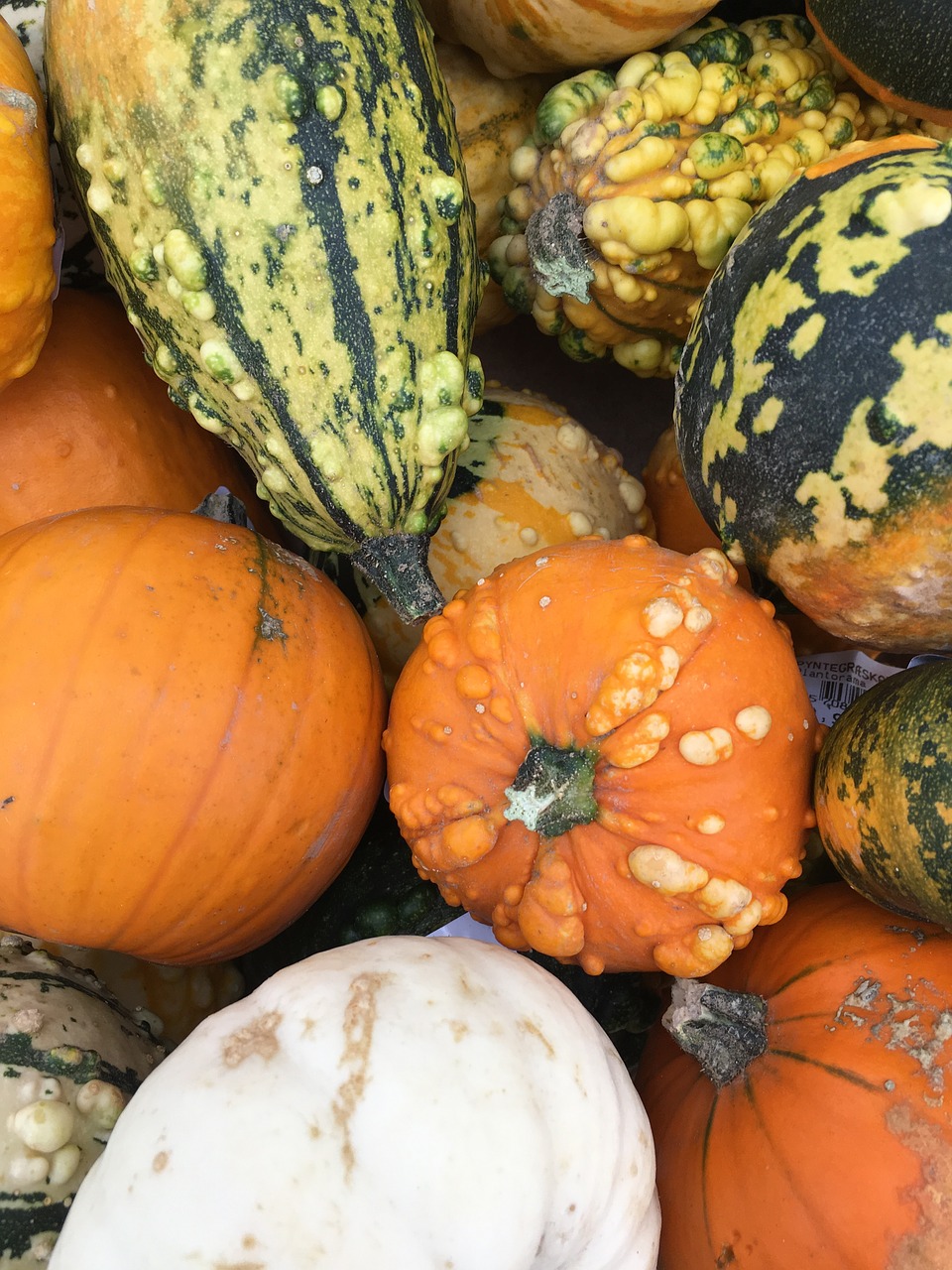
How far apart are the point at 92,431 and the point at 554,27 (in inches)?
28.8

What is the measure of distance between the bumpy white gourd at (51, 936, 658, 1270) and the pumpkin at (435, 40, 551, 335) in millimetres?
895

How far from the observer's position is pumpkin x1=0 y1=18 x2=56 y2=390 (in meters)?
0.97

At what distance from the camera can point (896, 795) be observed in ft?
2.97

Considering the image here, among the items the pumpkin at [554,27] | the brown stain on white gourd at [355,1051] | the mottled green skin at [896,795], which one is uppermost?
the pumpkin at [554,27]

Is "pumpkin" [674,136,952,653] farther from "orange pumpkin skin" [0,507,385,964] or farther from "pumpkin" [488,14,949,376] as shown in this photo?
"orange pumpkin skin" [0,507,385,964]

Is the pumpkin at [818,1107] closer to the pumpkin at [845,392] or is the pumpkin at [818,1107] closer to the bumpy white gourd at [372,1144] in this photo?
the bumpy white gourd at [372,1144]

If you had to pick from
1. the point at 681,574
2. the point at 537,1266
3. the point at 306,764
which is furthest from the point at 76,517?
the point at 537,1266

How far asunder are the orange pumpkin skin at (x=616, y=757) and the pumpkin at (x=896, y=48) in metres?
0.56

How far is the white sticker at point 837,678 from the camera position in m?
1.28

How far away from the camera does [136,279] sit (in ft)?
3.25

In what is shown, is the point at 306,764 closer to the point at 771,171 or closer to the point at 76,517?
the point at 76,517

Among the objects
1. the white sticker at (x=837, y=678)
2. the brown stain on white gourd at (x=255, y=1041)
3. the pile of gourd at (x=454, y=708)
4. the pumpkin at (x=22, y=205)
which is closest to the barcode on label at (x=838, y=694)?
the white sticker at (x=837, y=678)

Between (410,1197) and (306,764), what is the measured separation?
417 millimetres

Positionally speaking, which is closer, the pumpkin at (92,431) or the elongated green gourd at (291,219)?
the elongated green gourd at (291,219)
